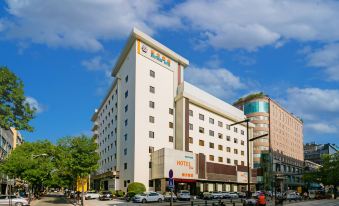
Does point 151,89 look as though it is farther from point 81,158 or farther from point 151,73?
point 81,158

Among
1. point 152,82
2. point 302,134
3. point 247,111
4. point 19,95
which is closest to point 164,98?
point 152,82

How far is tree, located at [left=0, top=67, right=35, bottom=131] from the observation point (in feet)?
109

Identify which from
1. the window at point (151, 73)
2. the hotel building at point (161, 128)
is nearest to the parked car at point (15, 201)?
the hotel building at point (161, 128)

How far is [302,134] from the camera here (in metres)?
173

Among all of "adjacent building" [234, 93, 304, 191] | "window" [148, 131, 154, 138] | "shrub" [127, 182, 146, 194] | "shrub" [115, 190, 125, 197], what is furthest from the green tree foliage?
"adjacent building" [234, 93, 304, 191]

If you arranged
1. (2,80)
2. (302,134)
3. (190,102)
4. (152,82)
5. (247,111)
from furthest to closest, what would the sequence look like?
(302,134), (247,111), (190,102), (152,82), (2,80)

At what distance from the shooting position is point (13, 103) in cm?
3412

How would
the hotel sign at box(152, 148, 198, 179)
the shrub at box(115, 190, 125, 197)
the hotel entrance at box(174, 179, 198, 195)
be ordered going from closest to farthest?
the hotel sign at box(152, 148, 198, 179)
the shrub at box(115, 190, 125, 197)
the hotel entrance at box(174, 179, 198, 195)

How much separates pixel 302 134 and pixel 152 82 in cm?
11580

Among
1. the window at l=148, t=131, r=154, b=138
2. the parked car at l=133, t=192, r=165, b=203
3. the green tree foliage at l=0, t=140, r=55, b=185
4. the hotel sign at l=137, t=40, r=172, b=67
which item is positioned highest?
the hotel sign at l=137, t=40, r=172, b=67

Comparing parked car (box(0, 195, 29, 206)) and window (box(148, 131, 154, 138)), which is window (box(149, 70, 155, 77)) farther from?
parked car (box(0, 195, 29, 206))

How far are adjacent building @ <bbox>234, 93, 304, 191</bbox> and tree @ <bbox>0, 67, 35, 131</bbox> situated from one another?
8822 centimetres

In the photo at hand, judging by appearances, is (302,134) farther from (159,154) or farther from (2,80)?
(2,80)

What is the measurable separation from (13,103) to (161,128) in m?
45.4
